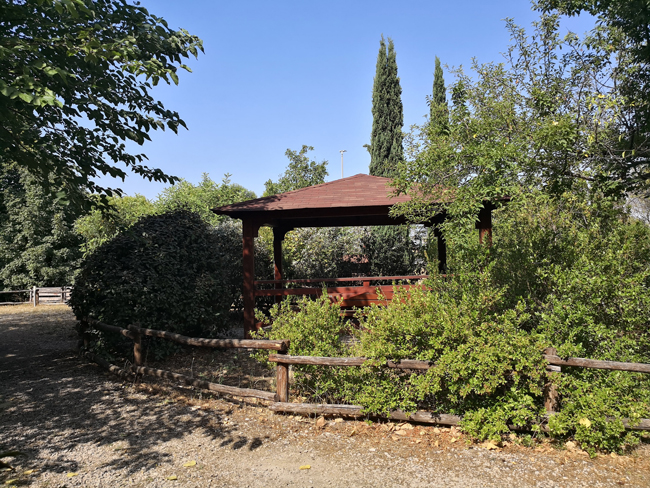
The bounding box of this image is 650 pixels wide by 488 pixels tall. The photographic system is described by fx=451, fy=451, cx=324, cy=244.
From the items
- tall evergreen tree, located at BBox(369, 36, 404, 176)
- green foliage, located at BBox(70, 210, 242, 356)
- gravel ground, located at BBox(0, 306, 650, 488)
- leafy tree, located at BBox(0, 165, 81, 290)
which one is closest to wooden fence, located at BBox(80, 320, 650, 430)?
gravel ground, located at BBox(0, 306, 650, 488)

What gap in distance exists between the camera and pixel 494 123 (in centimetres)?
551

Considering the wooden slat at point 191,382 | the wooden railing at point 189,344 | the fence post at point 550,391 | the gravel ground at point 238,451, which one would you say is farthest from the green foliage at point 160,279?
the fence post at point 550,391

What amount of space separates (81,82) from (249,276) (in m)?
5.05

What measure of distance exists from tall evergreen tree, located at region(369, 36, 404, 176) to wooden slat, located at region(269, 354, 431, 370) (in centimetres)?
1716

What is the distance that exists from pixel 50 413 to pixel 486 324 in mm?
5416

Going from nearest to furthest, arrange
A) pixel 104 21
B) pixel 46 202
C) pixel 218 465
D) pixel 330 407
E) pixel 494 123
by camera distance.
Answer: pixel 218 465, pixel 330 407, pixel 494 123, pixel 104 21, pixel 46 202

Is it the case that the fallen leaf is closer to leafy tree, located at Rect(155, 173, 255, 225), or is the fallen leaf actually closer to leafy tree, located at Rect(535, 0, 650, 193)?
leafy tree, located at Rect(535, 0, 650, 193)

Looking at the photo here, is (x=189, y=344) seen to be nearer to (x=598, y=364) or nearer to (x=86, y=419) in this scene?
(x=86, y=419)

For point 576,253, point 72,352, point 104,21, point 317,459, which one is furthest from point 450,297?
point 72,352

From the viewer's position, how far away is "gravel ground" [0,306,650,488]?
3846mm

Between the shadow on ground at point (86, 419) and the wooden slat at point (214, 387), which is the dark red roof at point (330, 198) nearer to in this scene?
the wooden slat at point (214, 387)

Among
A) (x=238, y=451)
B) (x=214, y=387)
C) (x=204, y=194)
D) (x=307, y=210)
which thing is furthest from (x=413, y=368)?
(x=204, y=194)

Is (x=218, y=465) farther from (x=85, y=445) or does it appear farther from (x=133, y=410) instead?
(x=133, y=410)

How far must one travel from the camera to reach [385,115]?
73.7ft
